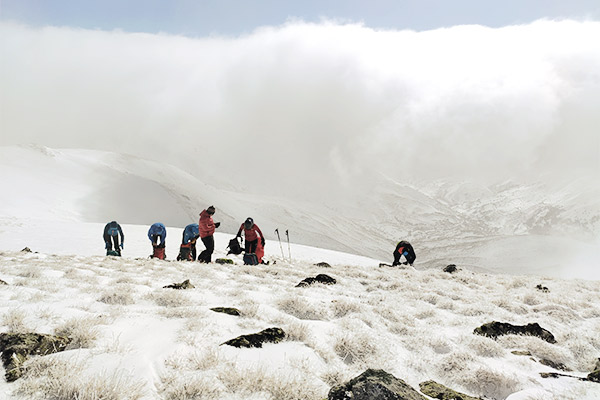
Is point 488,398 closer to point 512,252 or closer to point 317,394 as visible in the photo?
point 317,394

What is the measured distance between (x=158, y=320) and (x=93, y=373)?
74.6 inches

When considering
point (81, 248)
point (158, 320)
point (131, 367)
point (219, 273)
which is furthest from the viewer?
point (81, 248)

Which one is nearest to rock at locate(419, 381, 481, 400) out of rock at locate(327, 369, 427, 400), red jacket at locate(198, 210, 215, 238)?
rock at locate(327, 369, 427, 400)

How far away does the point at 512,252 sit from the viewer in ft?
625

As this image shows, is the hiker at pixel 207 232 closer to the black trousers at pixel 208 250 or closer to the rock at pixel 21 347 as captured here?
the black trousers at pixel 208 250

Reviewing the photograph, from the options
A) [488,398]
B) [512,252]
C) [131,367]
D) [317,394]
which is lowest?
[512,252]

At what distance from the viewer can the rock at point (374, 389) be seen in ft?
10.6

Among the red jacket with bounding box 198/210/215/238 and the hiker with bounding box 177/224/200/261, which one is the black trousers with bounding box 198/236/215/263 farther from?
the hiker with bounding box 177/224/200/261

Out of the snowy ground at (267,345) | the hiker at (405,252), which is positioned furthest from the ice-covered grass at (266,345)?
the hiker at (405,252)

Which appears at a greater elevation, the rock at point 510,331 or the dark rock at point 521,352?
the rock at point 510,331

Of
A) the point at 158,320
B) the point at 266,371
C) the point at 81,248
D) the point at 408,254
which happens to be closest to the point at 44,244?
the point at 81,248

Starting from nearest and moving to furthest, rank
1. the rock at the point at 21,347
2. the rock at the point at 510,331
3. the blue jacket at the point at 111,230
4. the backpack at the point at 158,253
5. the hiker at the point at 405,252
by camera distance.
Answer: the rock at the point at 21,347 → the rock at the point at 510,331 → the backpack at the point at 158,253 → the blue jacket at the point at 111,230 → the hiker at the point at 405,252

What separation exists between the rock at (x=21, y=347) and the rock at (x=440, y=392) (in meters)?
4.10

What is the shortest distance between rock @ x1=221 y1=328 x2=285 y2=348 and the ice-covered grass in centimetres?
11
